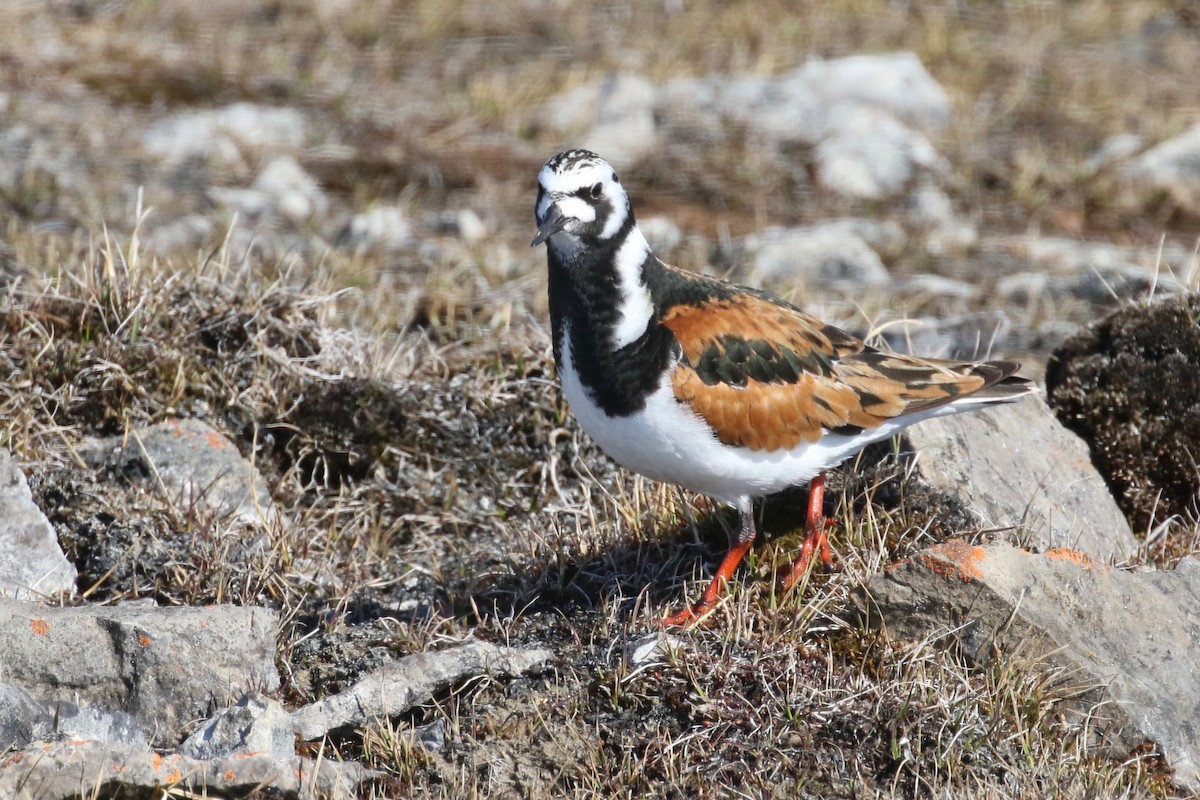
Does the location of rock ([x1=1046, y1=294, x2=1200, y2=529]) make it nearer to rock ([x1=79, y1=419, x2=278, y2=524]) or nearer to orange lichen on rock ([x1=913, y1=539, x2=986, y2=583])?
orange lichen on rock ([x1=913, y1=539, x2=986, y2=583])

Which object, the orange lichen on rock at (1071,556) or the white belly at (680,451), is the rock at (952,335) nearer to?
the orange lichen on rock at (1071,556)

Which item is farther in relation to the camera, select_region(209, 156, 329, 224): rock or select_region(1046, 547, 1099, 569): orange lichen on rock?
select_region(209, 156, 329, 224): rock

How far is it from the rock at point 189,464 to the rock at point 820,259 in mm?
4118

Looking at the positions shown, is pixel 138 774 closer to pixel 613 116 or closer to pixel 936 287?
pixel 936 287

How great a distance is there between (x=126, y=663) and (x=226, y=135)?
6.87 metres

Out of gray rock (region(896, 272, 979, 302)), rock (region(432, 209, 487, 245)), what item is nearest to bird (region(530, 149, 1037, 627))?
gray rock (region(896, 272, 979, 302))

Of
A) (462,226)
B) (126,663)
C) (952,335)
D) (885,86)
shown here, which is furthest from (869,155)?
(126,663)

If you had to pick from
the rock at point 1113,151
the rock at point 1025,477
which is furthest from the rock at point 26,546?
the rock at point 1113,151

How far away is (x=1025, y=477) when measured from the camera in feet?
20.4

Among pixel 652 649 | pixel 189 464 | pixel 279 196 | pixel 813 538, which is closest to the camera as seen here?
pixel 652 649

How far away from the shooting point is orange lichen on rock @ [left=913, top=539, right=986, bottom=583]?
16.7ft

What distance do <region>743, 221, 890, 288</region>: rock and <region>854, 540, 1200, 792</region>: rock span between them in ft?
14.5

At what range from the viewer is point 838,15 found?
13883 millimetres

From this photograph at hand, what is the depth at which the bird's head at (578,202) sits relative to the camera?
5285mm
